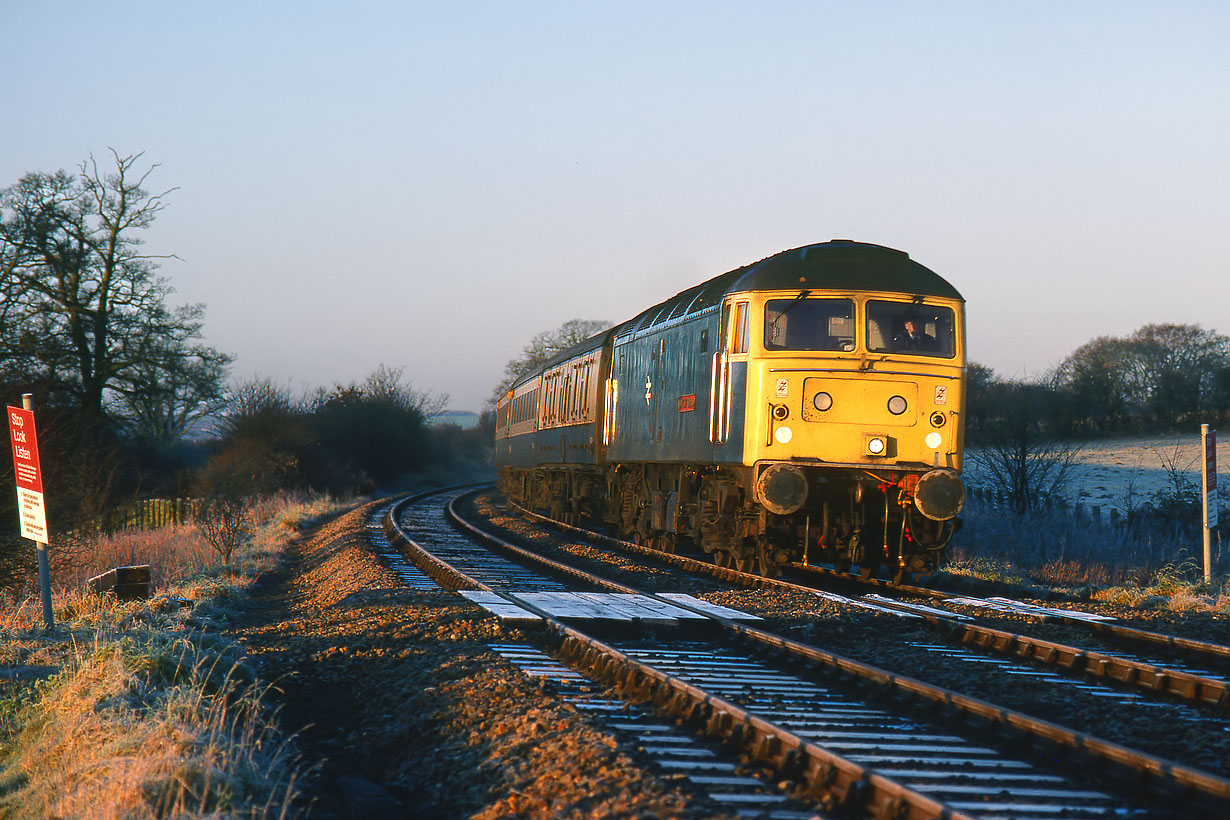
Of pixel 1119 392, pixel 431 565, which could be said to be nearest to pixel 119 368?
pixel 431 565

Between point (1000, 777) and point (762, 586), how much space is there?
25.6 ft

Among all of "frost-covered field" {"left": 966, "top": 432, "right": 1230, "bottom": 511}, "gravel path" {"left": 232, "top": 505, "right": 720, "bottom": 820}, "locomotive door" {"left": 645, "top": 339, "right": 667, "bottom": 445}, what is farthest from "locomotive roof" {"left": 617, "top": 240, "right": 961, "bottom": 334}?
"frost-covered field" {"left": 966, "top": 432, "right": 1230, "bottom": 511}

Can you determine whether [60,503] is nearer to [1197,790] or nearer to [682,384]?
[682,384]

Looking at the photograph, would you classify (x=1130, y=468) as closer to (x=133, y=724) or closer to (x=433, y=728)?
(x=433, y=728)

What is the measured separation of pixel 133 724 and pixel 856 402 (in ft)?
27.6

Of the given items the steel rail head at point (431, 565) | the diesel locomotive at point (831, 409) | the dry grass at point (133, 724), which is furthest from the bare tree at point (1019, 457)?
the dry grass at point (133, 724)

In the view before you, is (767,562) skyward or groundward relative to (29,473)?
groundward

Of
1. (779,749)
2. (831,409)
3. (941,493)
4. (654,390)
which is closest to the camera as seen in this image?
(779,749)

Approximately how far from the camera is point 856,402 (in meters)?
12.0

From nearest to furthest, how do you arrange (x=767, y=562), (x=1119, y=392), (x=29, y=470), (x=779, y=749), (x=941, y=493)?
(x=779, y=749) → (x=29, y=470) → (x=941, y=493) → (x=767, y=562) → (x=1119, y=392)

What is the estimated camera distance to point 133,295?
33656 millimetres

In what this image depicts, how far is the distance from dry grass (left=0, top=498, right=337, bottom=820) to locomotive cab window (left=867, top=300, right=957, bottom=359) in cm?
741

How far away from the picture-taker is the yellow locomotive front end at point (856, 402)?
11.9m

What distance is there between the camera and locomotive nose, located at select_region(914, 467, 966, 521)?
1159cm
